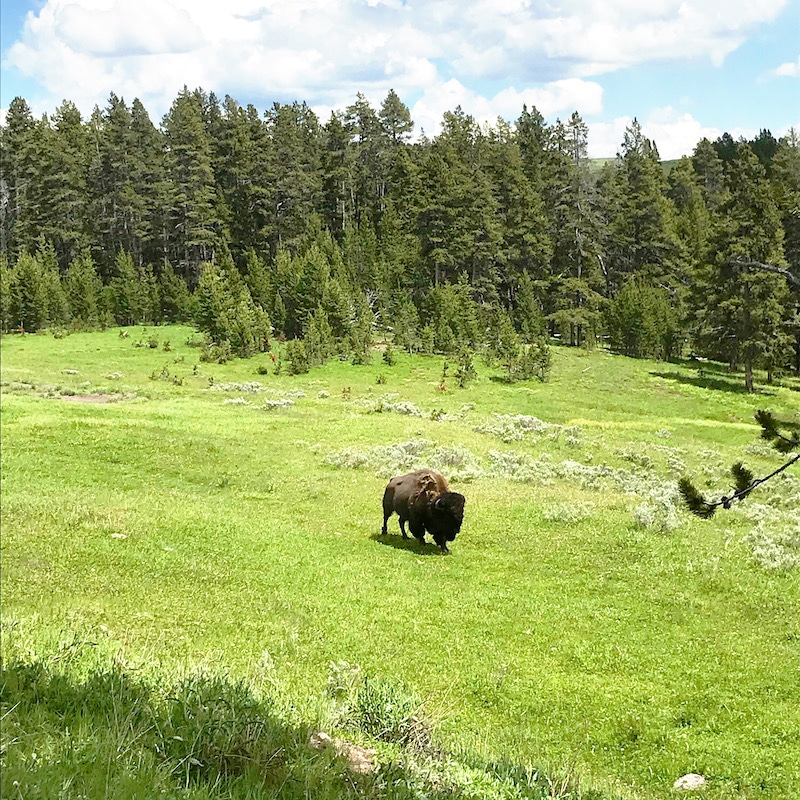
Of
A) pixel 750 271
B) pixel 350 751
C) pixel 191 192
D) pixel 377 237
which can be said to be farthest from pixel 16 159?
pixel 350 751

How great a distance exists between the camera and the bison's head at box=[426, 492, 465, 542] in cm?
1577

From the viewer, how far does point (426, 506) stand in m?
16.4

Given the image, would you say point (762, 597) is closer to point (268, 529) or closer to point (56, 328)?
point (268, 529)

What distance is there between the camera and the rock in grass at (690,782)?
8.06m

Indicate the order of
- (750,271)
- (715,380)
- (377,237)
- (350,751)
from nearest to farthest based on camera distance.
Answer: (350,751), (750,271), (715,380), (377,237)

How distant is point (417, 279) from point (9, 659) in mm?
67530

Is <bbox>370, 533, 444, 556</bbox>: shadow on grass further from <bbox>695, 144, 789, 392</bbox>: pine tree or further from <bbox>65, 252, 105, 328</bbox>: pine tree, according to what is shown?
<bbox>65, 252, 105, 328</bbox>: pine tree

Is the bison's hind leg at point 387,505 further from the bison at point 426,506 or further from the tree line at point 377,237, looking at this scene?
the tree line at point 377,237

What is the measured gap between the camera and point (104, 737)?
5301mm

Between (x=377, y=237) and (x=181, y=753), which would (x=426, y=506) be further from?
(x=377, y=237)

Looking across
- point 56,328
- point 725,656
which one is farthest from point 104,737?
point 56,328

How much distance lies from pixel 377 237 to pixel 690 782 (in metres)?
71.4

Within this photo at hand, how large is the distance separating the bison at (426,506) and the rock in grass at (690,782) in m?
8.04

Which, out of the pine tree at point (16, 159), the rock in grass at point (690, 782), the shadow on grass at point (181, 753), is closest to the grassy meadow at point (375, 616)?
the shadow on grass at point (181, 753)
